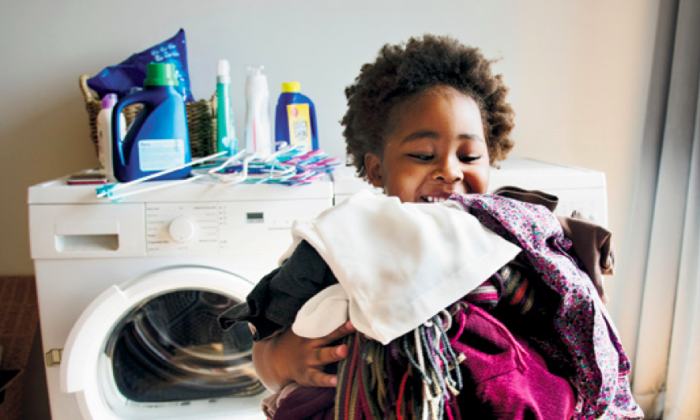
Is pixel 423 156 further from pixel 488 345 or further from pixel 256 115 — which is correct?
pixel 256 115

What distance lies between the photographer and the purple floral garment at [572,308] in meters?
0.56

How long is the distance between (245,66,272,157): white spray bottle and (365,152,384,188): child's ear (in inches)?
32.8

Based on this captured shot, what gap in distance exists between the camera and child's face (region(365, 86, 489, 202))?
2.56 ft

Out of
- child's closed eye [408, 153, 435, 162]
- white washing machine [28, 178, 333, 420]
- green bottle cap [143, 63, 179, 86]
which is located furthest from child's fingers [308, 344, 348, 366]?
green bottle cap [143, 63, 179, 86]

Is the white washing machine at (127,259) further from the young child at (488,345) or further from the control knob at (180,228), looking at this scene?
the young child at (488,345)

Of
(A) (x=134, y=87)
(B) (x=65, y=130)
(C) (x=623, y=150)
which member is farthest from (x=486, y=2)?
(B) (x=65, y=130)

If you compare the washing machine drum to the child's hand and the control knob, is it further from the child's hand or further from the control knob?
the child's hand

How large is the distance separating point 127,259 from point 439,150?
945 millimetres

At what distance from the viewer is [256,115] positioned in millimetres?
1732

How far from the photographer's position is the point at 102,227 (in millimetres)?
1373

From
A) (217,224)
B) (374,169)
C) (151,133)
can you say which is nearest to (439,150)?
(374,169)

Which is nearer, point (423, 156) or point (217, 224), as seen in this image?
point (423, 156)

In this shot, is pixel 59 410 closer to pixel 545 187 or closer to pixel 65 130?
pixel 65 130

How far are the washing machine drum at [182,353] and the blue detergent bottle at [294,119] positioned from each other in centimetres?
52
